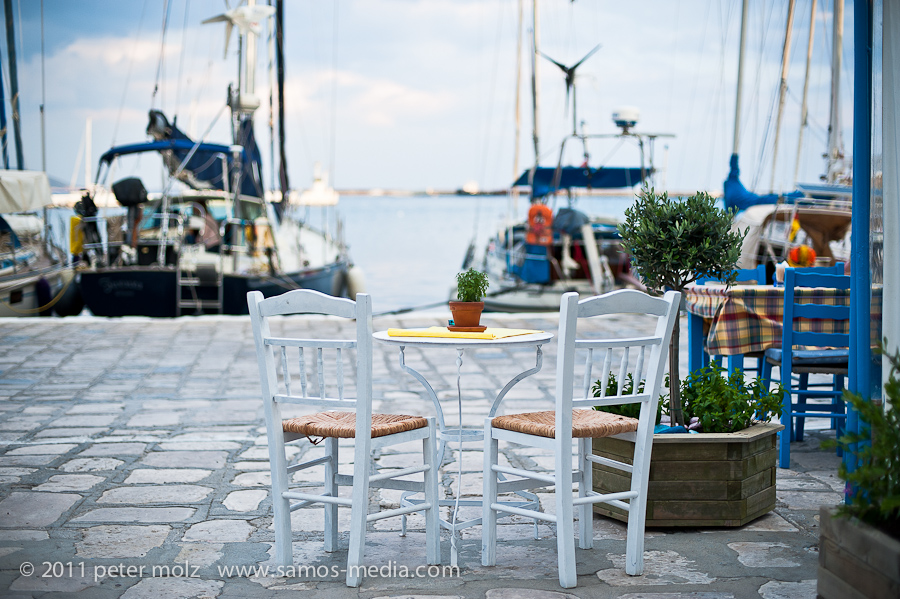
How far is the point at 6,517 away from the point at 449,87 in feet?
169

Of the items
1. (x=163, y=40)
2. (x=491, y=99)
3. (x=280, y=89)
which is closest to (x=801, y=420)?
(x=163, y=40)

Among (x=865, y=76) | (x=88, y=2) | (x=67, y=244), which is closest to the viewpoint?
(x=865, y=76)

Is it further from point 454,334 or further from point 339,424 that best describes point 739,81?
point 339,424

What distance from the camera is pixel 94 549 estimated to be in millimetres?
3133

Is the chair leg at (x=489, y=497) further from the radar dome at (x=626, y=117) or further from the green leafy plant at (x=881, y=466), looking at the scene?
the radar dome at (x=626, y=117)

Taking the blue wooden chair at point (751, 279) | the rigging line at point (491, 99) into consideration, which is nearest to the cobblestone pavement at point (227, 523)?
A: the blue wooden chair at point (751, 279)

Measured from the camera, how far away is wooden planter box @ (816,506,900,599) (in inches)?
76.0

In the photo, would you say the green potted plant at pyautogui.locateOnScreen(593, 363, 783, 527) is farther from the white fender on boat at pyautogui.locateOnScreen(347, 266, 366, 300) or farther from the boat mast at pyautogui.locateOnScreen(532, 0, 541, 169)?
the boat mast at pyautogui.locateOnScreen(532, 0, 541, 169)

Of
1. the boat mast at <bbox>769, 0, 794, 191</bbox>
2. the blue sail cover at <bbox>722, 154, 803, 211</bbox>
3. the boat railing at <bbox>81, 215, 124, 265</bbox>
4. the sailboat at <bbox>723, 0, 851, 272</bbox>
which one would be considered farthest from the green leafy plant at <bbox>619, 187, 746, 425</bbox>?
the boat mast at <bbox>769, 0, 794, 191</bbox>

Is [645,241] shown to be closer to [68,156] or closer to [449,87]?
[68,156]

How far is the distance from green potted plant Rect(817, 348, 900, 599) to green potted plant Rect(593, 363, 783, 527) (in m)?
1.09

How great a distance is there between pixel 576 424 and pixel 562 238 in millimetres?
12659

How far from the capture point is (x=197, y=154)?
14266 mm

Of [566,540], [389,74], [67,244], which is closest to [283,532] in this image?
[566,540]
